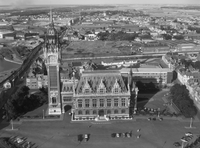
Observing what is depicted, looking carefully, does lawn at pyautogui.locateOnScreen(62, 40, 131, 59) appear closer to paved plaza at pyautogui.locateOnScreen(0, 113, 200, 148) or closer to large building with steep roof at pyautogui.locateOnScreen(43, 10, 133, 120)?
large building with steep roof at pyautogui.locateOnScreen(43, 10, 133, 120)

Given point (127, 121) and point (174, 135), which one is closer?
point (174, 135)

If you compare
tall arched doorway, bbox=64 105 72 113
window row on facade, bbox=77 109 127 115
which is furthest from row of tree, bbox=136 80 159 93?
tall arched doorway, bbox=64 105 72 113

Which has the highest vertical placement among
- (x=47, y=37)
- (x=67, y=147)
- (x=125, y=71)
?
(x=47, y=37)

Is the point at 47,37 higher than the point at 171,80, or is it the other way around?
the point at 47,37

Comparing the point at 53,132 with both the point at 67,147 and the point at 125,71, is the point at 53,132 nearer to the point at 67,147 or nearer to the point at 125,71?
the point at 67,147

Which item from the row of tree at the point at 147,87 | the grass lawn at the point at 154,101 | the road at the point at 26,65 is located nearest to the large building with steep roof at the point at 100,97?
the grass lawn at the point at 154,101

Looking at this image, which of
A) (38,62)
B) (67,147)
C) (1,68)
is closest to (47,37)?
(67,147)
